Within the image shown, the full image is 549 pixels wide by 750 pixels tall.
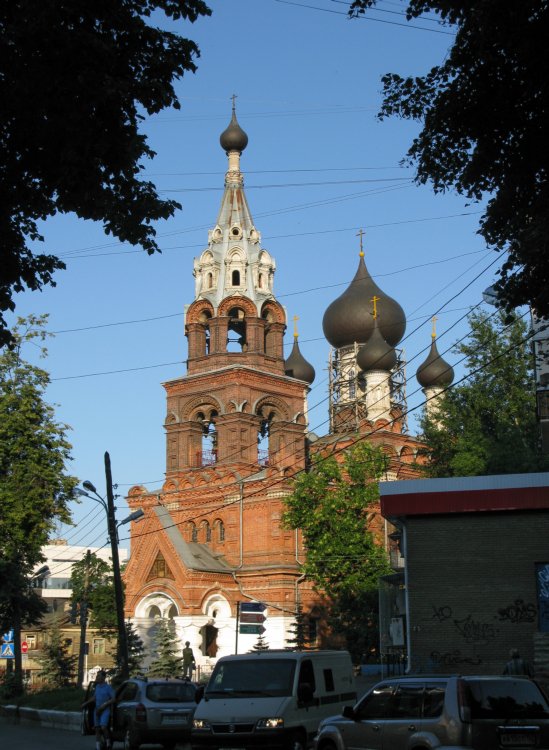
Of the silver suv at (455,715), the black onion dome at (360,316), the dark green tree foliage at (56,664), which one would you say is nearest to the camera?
the silver suv at (455,715)

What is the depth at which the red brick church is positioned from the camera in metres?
53.2

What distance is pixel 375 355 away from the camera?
65375 mm

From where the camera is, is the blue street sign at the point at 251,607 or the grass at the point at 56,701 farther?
the blue street sign at the point at 251,607

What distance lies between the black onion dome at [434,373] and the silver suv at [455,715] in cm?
5595

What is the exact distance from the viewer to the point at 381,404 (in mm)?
66938

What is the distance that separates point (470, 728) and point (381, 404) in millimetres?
56035

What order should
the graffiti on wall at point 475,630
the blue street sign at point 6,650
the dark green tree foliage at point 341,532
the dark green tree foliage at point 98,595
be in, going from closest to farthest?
the graffiti on wall at point 475,630 → the blue street sign at point 6,650 → the dark green tree foliage at point 341,532 → the dark green tree foliage at point 98,595

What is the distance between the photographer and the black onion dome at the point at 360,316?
69.2 metres

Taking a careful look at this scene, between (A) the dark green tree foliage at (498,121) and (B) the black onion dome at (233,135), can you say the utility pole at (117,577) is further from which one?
(B) the black onion dome at (233,135)

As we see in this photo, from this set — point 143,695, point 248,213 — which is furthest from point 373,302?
point 143,695

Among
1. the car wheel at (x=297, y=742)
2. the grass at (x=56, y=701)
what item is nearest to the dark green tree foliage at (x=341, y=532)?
the grass at (x=56, y=701)

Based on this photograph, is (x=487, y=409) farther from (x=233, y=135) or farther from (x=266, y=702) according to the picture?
(x=266, y=702)

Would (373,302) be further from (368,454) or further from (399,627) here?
(399,627)

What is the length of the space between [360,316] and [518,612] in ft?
156
